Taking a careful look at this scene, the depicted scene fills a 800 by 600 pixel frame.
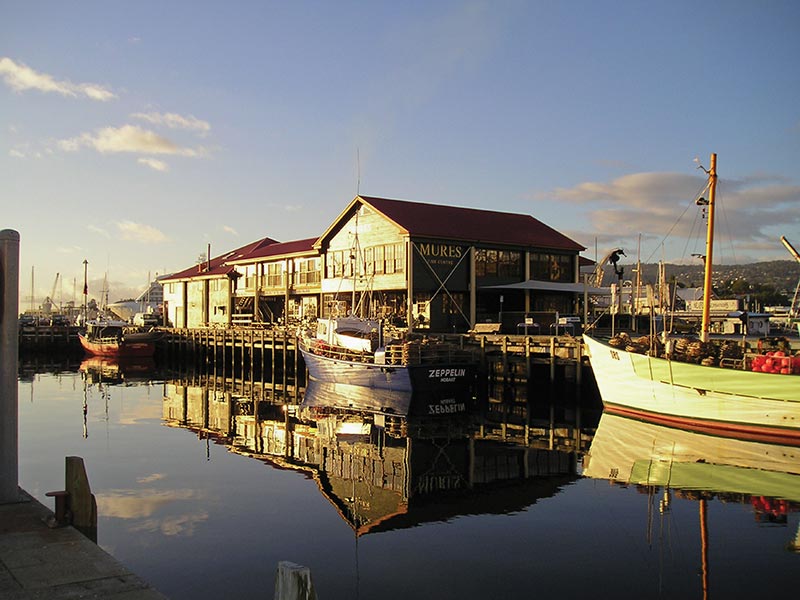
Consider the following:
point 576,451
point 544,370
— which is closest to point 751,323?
point 544,370

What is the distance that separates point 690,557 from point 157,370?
49.5 meters

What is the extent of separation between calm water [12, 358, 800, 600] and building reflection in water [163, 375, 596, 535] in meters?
0.09

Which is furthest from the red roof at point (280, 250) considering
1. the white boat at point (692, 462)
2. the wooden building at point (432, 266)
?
the white boat at point (692, 462)

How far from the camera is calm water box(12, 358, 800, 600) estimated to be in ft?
37.2

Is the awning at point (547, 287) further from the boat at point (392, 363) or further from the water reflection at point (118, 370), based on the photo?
the water reflection at point (118, 370)

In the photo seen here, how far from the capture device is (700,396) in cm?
2433

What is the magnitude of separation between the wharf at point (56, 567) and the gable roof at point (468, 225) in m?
34.5

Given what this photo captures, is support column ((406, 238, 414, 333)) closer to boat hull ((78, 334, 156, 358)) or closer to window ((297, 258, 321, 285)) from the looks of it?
window ((297, 258, 321, 285))

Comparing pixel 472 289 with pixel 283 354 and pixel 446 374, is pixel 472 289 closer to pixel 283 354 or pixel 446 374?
pixel 283 354

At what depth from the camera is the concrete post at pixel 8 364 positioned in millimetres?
10594

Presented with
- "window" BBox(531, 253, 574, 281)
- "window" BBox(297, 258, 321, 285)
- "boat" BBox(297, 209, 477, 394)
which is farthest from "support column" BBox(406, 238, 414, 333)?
"window" BBox(297, 258, 321, 285)

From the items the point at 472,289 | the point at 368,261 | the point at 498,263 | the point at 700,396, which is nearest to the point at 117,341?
the point at 368,261

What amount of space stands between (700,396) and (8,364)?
20.9 m

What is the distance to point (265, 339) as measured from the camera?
50344 millimetres
